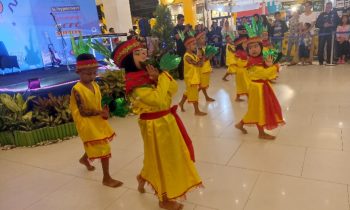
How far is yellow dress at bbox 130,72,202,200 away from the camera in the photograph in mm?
1893

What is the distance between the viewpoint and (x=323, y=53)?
7.56 meters

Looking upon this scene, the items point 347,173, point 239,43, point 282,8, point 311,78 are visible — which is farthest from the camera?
point 282,8

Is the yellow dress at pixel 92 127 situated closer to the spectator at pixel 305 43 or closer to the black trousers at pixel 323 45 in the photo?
the black trousers at pixel 323 45

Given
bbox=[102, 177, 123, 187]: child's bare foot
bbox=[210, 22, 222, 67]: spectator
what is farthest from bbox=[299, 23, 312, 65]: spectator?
bbox=[102, 177, 123, 187]: child's bare foot

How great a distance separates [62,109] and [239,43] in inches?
114

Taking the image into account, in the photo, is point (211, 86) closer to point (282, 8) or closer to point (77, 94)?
point (77, 94)

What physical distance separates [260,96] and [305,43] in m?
5.95

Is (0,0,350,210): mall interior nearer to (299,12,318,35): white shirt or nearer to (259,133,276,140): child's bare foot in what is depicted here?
(259,133,276,140): child's bare foot

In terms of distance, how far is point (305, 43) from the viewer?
8.01 metres

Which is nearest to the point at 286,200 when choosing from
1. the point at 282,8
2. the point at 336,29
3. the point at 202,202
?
the point at 202,202

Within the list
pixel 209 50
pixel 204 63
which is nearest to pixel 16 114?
pixel 204 63

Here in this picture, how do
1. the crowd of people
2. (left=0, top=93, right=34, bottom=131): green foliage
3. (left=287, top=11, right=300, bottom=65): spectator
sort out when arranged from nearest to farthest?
1. (left=0, top=93, right=34, bottom=131): green foliage
2. the crowd of people
3. (left=287, top=11, right=300, bottom=65): spectator

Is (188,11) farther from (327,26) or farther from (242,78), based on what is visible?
(242,78)

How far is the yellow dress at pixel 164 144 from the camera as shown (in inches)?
74.5
